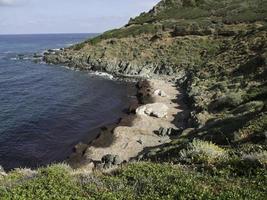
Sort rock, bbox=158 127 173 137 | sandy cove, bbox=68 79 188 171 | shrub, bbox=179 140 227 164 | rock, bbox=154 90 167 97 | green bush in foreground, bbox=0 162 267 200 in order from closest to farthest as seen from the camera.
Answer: green bush in foreground, bbox=0 162 267 200, shrub, bbox=179 140 227 164, sandy cove, bbox=68 79 188 171, rock, bbox=158 127 173 137, rock, bbox=154 90 167 97

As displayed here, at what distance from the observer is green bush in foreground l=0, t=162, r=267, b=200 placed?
1048 centimetres

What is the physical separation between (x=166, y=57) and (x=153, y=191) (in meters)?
70.6

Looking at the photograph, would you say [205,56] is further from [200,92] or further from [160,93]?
[200,92]

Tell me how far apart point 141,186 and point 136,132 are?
87.8 feet

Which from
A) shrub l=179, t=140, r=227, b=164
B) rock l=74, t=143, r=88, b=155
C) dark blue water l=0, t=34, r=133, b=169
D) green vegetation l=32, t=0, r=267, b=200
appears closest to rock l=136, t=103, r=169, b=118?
dark blue water l=0, t=34, r=133, b=169

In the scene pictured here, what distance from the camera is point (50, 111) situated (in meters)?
50.4

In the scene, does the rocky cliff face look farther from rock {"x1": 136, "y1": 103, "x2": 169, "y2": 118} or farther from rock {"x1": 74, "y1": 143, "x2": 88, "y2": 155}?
rock {"x1": 74, "y1": 143, "x2": 88, "y2": 155}

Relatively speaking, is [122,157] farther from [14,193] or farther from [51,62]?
[51,62]

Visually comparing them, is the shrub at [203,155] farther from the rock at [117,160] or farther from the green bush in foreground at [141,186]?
the rock at [117,160]

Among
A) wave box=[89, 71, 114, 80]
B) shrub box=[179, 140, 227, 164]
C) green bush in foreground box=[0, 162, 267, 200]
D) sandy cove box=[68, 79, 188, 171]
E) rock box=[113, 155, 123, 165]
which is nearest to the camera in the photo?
green bush in foreground box=[0, 162, 267, 200]

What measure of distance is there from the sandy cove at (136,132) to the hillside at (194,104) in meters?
2.27

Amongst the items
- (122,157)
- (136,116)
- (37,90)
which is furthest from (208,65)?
(122,157)

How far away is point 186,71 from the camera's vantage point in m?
71.6

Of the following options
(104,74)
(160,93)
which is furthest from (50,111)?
(104,74)
